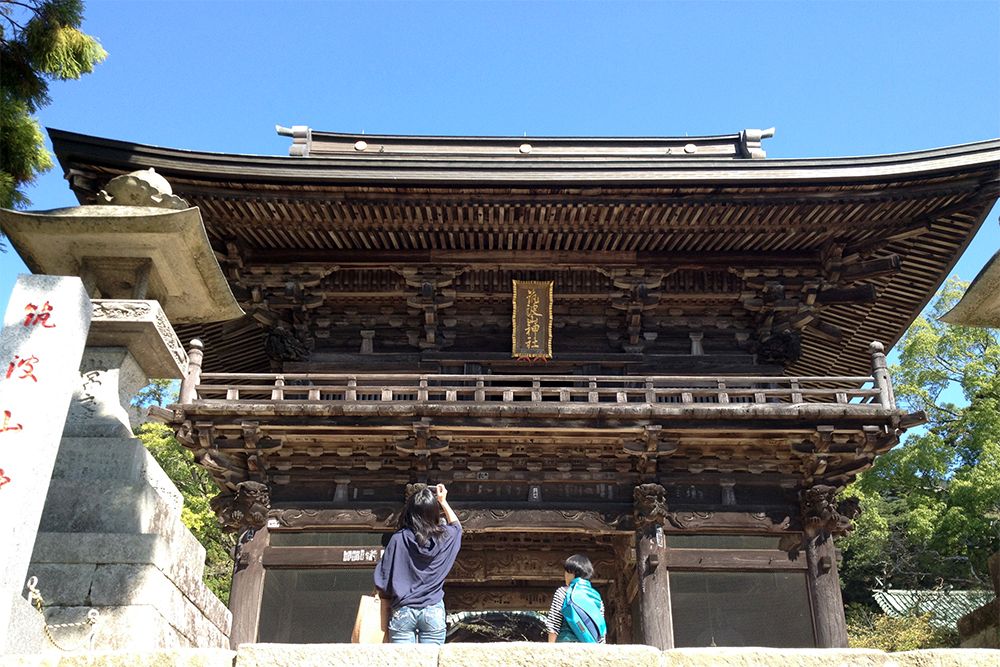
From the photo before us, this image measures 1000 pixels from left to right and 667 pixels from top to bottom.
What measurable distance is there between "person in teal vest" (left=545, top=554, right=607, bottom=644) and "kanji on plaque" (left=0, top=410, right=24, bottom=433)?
12.6 feet

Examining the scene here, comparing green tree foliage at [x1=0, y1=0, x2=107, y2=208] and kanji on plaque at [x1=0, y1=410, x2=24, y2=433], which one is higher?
green tree foliage at [x1=0, y1=0, x2=107, y2=208]

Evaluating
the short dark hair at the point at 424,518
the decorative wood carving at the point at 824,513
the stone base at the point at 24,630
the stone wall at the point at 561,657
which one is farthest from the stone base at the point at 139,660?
the decorative wood carving at the point at 824,513

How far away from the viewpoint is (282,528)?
11961mm

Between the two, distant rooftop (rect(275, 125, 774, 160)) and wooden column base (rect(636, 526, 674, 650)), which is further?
distant rooftop (rect(275, 125, 774, 160))

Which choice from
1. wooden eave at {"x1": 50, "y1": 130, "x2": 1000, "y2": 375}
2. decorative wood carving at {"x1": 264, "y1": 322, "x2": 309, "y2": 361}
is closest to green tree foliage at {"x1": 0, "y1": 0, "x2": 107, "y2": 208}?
wooden eave at {"x1": 50, "y1": 130, "x2": 1000, "y2": 375}

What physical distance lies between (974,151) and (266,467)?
1110 centimetres

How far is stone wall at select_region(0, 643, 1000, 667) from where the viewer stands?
4.11 metres

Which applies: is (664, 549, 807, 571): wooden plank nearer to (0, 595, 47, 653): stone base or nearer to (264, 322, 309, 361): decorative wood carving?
(264, 322, 309, 361): decorative wood carving

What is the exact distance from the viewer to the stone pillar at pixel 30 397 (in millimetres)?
5402

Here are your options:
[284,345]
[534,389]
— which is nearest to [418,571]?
[534,389]

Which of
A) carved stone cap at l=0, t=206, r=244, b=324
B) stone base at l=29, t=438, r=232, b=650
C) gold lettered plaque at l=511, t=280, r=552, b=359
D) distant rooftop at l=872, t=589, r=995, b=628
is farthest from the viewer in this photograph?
distant rooftop at l=872, t=589, r=995, b=628

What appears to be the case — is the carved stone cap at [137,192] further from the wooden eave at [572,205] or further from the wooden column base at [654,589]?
the wooden column base at [654,589]

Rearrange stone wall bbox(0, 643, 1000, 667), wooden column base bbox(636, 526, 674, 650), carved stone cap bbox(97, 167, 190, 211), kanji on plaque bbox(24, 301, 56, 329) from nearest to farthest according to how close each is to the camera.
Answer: stone wall bbox(0, 643, 1000, 667) < kanji on plaque bbox(24, 301, 56, 329) < carved stone cap bbox(97, 167, 190, 211) < wooden column base bbox(636, 526, 674, 650)

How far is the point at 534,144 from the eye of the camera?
18859mm
